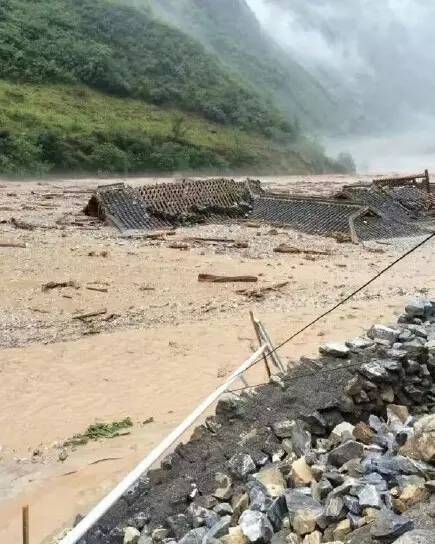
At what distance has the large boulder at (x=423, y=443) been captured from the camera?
3.93 m

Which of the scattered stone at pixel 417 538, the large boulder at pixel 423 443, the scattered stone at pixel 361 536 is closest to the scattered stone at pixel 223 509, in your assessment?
the scattered stone at pixel 361 536

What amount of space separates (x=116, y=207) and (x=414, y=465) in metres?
16.6

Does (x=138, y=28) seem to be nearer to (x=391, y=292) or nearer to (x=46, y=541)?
(x=391, y=292)

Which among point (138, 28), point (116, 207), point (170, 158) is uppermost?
point (138, 28)

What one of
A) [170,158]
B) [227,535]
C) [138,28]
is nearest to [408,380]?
[227,535]

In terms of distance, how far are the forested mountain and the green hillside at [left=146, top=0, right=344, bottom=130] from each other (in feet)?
40.2

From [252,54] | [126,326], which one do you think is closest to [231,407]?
[126,326]

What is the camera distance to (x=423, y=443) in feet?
13.1

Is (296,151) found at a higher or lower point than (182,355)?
higher

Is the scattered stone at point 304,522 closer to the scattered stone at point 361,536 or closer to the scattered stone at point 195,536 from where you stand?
the scattered stone at point 361,536

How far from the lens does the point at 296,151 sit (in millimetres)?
54375

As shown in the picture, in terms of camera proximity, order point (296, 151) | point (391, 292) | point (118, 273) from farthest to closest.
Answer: point (296, 151)
point (118, 273)
point (391, 292)

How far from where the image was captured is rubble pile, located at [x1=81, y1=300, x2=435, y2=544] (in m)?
3.59

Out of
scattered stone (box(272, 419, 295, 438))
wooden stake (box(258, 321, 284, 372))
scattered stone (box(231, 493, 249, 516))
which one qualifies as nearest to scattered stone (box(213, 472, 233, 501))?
scattered stone (box(231, 493, 249, 516))
